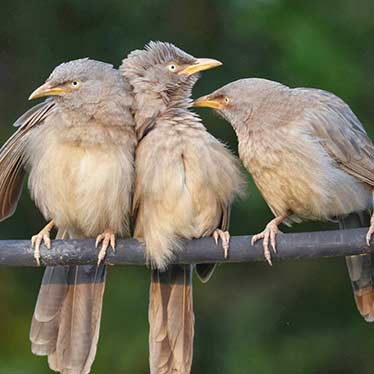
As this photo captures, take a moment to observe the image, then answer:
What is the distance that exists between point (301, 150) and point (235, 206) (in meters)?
2.58

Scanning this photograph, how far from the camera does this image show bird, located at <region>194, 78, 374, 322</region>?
636 cm

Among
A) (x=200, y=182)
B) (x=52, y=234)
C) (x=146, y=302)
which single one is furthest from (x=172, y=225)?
(x=146, y=302)

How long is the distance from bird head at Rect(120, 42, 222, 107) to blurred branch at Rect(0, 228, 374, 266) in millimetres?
735

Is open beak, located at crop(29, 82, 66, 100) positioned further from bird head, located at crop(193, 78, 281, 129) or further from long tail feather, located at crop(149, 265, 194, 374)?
long tail feather, located at crop(149, 265, 194, 374)

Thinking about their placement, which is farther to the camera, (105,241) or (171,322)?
(171,322)

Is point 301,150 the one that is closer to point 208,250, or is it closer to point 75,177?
point 208,250

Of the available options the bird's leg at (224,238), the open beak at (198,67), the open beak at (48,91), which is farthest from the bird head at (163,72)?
the bird's leg at (224,238)

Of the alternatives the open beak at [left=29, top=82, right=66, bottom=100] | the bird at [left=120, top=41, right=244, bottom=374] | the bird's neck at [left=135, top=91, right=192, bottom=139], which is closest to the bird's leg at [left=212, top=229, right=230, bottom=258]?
the bird at [left=120, top=41, right=244, bottom=374]

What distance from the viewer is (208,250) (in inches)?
240

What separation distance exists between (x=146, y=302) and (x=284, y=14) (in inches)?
80.8

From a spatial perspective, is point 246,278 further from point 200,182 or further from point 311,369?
point 200,182

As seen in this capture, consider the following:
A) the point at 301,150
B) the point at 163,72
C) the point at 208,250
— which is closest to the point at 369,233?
the point at 301,150

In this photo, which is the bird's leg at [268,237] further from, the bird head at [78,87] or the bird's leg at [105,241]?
the bird head at [78,87]

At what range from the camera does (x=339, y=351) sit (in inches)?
366
